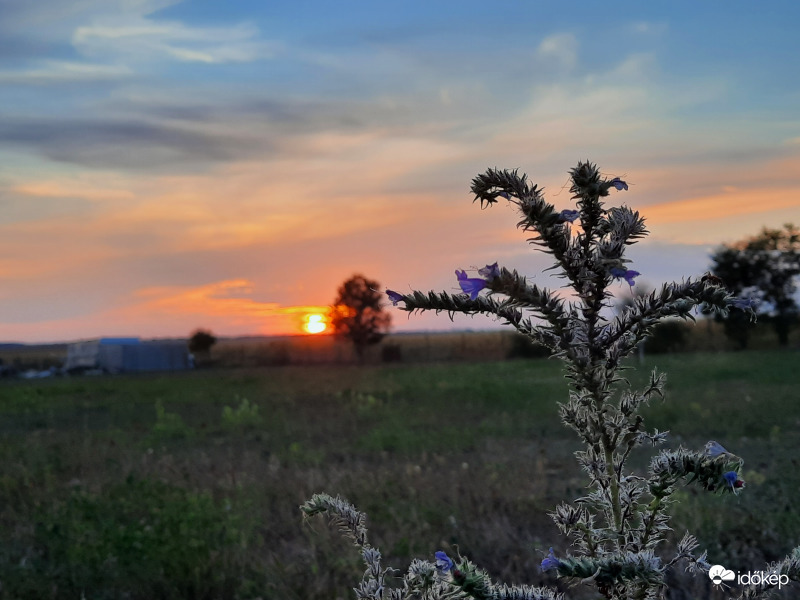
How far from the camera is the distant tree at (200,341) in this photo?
68938 mm

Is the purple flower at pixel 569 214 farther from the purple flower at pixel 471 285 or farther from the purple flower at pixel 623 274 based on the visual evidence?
the purple flower at pixel 471 285

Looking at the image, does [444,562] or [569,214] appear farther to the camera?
[569,214]

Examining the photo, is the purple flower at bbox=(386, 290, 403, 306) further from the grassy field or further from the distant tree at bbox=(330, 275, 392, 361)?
the distant tree at bbox=(330, 275, 392, 361)

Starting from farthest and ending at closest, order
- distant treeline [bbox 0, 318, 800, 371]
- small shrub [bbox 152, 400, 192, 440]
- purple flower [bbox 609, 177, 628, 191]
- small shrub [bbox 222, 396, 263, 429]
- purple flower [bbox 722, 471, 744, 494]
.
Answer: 1. distant treeline [bbox 0, 318, 800, 371]
2. small shrub [bbox 222, 396, 263, 429]
3. small shrub [bbox 152, 400, 192, 440]
4. purple flower [bbox 609, 177, 628, 191]
5. purple flower [bbox 722, 471, 744, 494]

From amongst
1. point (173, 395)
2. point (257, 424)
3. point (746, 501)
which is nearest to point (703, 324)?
point (173, 395)

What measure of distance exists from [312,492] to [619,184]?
291 inches

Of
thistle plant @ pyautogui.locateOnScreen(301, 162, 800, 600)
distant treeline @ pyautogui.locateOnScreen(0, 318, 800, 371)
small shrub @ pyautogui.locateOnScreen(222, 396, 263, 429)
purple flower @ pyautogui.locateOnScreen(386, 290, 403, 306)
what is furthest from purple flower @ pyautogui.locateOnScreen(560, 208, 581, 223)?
distant treeline @ pyautogui.locateOnScreen(0, 318, 800, 371)

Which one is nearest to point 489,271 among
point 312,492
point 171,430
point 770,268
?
point 312,492

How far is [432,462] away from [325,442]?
3.43 m

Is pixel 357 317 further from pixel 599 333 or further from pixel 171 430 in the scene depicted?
pixel 599 333

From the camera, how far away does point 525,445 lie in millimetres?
13281

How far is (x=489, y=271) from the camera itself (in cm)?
158

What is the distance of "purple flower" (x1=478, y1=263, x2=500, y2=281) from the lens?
158cm

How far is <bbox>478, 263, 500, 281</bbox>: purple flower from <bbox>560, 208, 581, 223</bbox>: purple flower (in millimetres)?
212
